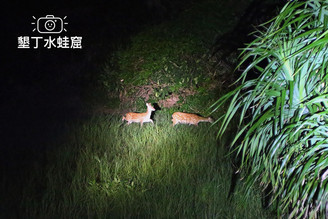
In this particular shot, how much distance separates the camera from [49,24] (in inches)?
334

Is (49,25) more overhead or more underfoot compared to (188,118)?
more overhead

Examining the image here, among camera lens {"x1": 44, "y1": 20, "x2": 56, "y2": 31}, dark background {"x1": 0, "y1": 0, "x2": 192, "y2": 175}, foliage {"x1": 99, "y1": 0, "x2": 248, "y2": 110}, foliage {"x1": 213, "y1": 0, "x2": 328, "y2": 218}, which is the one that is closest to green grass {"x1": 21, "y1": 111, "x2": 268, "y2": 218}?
foliage {"x1": 213, "y1": 0, "x2": 328, "y2": 218}

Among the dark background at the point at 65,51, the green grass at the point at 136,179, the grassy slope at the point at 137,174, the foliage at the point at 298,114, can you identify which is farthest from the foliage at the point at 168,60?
the foliage at the point at 298,114

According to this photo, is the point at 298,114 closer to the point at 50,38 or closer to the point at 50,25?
the point at 50,25

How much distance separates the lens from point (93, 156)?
446 centimetres

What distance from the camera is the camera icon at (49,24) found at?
848cm

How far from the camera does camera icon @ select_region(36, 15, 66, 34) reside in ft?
27.8

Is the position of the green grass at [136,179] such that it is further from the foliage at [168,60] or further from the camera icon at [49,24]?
the camera icon at [49,24]

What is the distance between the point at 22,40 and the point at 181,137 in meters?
5.65

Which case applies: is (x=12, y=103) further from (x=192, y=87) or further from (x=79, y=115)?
(x=192, y=87)

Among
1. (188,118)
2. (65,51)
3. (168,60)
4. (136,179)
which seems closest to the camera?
(136,179)

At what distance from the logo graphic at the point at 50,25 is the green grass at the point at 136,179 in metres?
3.73

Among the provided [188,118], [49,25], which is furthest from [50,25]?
[188,118]

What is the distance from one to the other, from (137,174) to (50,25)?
5148 millimetres
